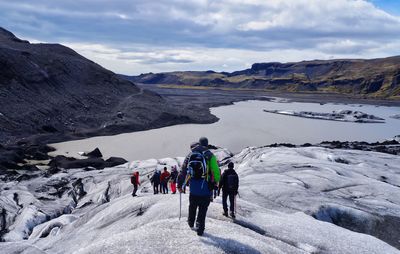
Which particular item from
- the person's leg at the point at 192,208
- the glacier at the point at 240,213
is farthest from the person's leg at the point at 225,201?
the person's leg at the point at 192,208

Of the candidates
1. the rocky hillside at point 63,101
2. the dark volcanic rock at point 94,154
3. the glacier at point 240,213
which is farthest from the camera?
the rocky hillside at point 63,101

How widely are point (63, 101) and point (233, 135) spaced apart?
42.3 meters

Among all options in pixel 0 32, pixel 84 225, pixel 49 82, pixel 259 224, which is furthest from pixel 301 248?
pixel 0 32

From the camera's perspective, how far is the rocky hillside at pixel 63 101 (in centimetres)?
8338

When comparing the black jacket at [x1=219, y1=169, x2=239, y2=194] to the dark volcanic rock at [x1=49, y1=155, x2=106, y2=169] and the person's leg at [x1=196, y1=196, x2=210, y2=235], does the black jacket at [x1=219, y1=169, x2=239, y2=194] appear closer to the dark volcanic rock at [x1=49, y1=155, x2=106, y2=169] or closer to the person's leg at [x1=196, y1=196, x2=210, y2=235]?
the person's leg at [x1=196, y1=196, x2=210, y2=235]

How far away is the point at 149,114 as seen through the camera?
11088 cm

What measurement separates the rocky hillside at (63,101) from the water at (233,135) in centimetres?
650

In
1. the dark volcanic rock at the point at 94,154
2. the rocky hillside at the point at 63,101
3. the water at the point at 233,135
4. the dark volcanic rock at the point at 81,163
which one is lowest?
the water at the point at 233,135

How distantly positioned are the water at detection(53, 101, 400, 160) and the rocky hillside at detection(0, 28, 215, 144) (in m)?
6.50

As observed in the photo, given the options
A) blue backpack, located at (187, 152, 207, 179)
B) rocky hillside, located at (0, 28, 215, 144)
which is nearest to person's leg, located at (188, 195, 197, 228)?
blue backpack, located at (187, 152, 207, 179)

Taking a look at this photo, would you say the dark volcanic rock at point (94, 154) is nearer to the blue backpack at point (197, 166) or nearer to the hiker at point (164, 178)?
the hiker at point (164, 178)

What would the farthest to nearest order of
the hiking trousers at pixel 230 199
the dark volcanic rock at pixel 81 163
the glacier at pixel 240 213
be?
the dark volcanic rock at pixel 81 163 → the hiking trousers at pixel 230 199 → the glacier at pixel 240 213

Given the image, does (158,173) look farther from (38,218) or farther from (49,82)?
(49,82)

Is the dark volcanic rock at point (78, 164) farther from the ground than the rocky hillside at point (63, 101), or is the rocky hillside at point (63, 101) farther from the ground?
the rocky hillside at point (63, 101)
